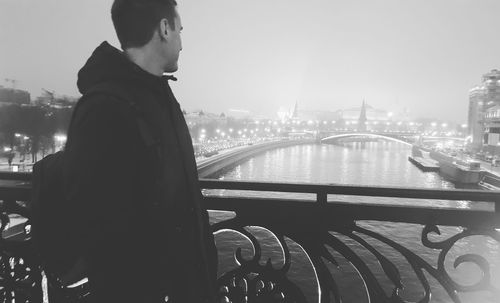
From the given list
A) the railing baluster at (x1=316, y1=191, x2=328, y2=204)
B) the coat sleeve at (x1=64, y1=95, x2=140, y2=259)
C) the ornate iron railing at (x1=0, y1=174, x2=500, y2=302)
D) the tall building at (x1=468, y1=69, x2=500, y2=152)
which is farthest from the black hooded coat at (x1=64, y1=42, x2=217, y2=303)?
the tall building at (x1=468, y1=69, x2=500, y2=152)

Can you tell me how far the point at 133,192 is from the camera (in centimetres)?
106

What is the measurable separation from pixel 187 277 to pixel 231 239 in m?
16.0

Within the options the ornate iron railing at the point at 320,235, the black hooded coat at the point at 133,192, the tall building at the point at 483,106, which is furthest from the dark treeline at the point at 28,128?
the tall building at the point at 483,106

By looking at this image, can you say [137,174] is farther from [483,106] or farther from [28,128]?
[483,106]

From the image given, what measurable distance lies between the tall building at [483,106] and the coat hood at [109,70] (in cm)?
7857

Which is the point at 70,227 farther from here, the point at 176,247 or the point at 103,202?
the point at 176,247

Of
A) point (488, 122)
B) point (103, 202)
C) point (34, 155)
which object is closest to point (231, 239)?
point (103, 202)

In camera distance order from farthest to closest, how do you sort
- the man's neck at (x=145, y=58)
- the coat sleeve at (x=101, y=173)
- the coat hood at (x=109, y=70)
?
the man's neck at (x=145, y=58)
the coat hood at (x=109, y=70)
the coat sleeve at (x=101, y=173)

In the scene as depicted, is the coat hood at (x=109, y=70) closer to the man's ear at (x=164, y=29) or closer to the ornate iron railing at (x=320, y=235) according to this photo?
the man's ear at (x=164, y=29)

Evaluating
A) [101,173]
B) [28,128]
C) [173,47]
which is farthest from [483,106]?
[101,173]

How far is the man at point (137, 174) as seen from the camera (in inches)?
40.4

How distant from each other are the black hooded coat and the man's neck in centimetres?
6

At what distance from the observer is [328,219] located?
1.94m

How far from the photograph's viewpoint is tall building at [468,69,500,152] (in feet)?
231
